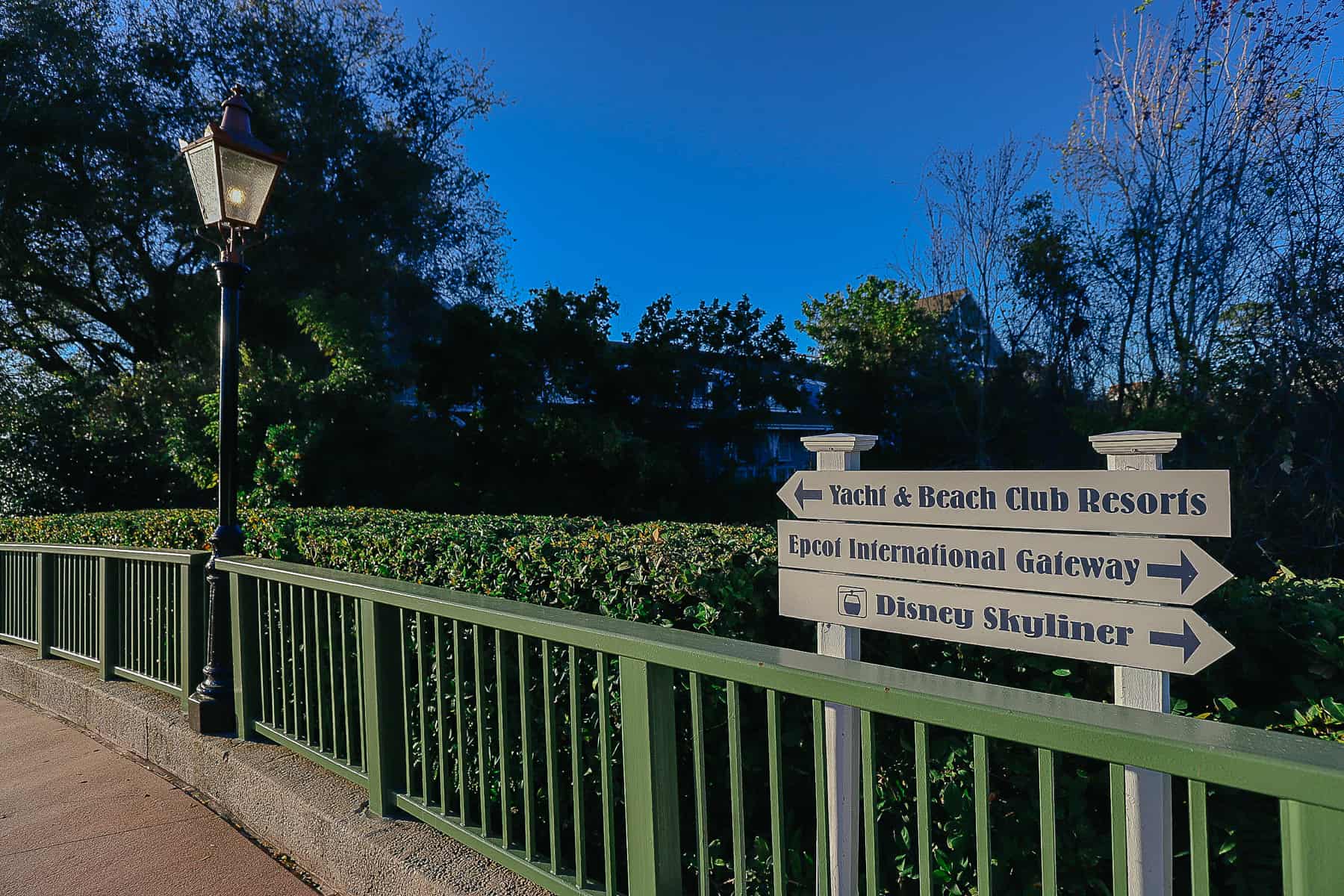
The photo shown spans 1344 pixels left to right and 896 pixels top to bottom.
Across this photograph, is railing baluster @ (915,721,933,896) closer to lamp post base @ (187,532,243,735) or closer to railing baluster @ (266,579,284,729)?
railing baluster @ (266,579,284,729)

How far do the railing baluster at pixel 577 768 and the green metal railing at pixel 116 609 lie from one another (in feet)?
10.2

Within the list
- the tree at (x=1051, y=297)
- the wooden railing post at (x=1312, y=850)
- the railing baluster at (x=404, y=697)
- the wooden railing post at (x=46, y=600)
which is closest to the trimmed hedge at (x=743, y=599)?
the railing baluster at (x=404, y=697)

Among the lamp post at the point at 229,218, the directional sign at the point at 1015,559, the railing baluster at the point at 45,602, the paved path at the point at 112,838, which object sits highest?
the lamp post at the point at 229,218

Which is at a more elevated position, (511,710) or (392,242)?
(392,242)

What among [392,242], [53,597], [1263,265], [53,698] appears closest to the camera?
[53,698]

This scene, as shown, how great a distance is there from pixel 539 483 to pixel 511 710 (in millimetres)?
15280

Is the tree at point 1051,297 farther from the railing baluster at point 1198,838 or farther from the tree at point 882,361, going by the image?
the railing baluster at point 1198,838

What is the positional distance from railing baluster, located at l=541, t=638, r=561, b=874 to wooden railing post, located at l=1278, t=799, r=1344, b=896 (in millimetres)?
1776

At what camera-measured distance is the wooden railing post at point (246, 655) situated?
407 cm

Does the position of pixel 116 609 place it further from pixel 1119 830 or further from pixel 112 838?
pixel 1119 830

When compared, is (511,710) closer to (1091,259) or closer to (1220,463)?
(1220,463)

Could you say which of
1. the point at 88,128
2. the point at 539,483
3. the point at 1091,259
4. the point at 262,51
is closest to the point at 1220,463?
the point at 1091,259

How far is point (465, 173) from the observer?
760 inches

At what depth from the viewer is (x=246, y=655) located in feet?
13.4
